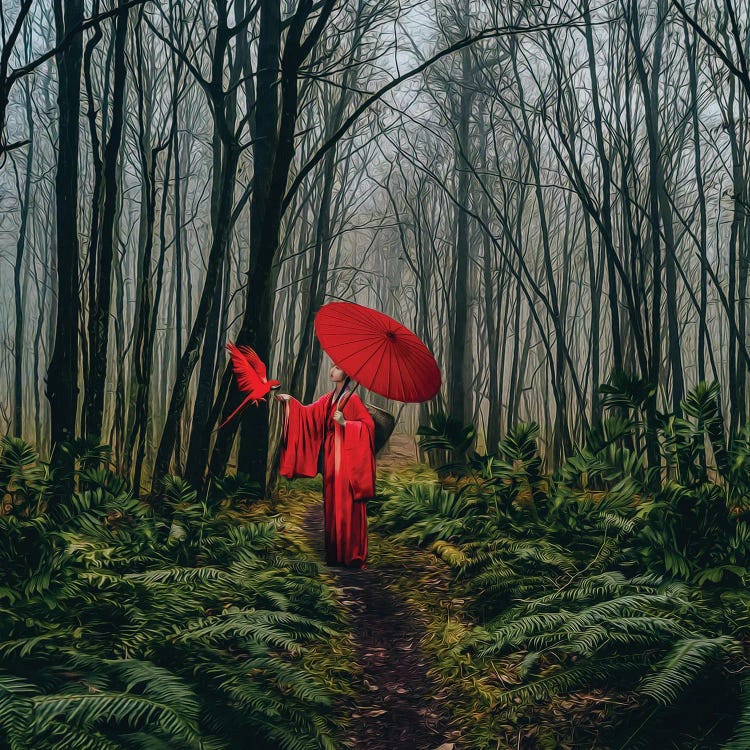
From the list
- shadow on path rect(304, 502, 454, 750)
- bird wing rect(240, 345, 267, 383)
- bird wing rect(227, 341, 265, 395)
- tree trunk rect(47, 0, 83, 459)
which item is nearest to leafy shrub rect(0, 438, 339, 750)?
shadow on path rect(304, 502, 454, 750)

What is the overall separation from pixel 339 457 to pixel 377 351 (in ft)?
2.90

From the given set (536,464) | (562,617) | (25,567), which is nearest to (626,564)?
(562,617)

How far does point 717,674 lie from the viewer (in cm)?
280

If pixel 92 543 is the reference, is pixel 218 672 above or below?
below

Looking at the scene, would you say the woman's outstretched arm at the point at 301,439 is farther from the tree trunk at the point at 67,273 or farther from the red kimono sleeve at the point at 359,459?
the tree trunk at the point at 67,273

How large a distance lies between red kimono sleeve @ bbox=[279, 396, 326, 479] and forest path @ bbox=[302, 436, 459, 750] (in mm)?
820

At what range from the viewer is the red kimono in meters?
5.33

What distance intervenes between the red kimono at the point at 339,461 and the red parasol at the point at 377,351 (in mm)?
355

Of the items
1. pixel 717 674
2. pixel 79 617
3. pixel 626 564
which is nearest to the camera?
pixel 717 674

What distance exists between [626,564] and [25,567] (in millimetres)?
3115

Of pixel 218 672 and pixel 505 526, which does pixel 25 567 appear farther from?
pixel 505 526

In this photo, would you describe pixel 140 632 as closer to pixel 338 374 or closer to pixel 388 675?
pixel 388 675

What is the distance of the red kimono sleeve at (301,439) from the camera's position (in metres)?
5.39

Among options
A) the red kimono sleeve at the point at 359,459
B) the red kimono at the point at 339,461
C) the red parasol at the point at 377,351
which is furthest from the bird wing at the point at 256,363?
the red kimono sleeve at the point at 359,459
